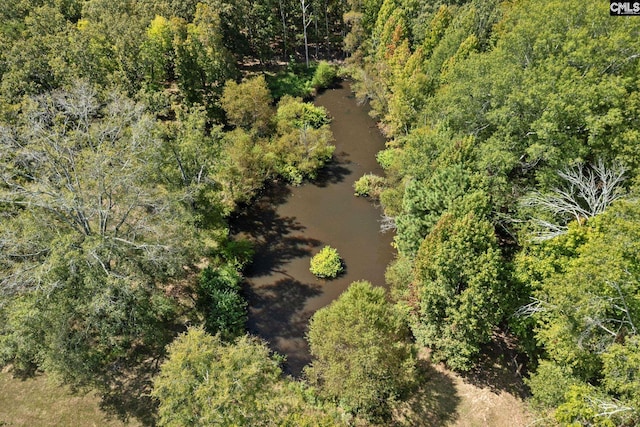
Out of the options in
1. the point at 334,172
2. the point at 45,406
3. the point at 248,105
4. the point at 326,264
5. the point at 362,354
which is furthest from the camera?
the point at 334,172

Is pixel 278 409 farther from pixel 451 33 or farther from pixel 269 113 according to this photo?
pixel 451 33

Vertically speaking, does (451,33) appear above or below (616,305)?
above

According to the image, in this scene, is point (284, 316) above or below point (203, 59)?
below

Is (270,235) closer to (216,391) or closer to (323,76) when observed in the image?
(216,391)

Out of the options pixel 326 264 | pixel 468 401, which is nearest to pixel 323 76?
pixel 326 264

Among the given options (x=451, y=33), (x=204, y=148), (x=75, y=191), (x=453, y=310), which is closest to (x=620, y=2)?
(x=451, y=33)

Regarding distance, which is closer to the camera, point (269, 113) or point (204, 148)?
point (204, 148)
